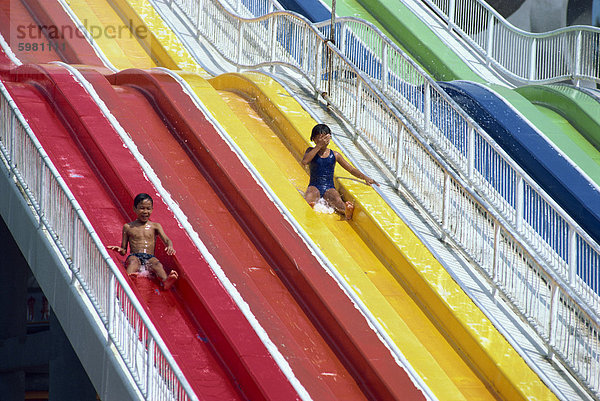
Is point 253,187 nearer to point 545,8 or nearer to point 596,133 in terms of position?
point 596,133

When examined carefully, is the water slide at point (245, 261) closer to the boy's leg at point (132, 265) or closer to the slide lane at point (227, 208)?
the slide lane at point (227, 208)

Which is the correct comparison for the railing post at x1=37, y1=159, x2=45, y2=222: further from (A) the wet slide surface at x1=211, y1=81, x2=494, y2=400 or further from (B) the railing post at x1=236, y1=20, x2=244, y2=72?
(B) the railing post at x1=236, y1=20, x2=244, y2=72

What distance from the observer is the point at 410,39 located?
1916cm

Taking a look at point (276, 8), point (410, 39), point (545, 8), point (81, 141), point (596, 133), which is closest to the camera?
point (81, 141)

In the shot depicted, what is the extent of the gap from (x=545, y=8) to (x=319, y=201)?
12.7 m

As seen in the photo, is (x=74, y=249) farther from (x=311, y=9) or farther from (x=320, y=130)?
(x=311, y=9)

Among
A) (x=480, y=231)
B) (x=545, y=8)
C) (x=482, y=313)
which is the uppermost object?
(x=545, y=8)

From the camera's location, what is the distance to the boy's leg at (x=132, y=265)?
368 inches

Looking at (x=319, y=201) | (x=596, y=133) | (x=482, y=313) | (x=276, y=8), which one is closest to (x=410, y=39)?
(x=276, y=8)

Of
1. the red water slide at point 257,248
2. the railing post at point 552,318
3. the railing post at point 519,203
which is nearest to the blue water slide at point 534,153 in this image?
the railing post at point 519,203

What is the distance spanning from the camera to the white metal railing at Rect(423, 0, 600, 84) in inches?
632

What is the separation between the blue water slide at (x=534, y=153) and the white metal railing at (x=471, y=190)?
137 cm

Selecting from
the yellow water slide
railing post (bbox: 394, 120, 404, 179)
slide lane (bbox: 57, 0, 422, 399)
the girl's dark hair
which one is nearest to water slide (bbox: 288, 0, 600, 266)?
the yellow water slide

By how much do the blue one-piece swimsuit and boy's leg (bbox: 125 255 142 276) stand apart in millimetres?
2831
